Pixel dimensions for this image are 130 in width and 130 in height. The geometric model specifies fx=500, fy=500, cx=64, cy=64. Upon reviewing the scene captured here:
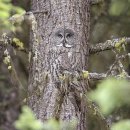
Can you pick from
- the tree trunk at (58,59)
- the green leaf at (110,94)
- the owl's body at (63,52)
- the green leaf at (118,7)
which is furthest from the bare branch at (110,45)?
the green leaf at (110,94)

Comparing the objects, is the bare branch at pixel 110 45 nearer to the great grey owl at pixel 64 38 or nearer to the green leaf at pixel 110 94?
the great grey owl at pixel 64 38

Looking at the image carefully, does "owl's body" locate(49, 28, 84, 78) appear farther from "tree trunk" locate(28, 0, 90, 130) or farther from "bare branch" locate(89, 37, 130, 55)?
"bare branch" locate(89, 37, 130, 55)

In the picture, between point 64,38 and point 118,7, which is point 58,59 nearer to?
point 64,38

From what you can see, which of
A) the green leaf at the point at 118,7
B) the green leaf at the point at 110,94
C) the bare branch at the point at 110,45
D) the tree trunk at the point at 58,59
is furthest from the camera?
the bare branch at the point at 110,45

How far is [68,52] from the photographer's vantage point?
4.90m

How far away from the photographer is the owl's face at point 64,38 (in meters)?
4.88

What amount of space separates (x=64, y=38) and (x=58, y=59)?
21cm

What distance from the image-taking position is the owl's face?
4.88 meters

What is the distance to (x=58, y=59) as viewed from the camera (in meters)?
4.88

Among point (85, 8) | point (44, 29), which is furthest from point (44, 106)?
point (85, 8)

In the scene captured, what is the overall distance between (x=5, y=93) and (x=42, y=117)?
638 centimetres

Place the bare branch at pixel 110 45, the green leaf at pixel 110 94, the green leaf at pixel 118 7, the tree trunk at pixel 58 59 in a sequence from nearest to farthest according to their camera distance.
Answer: the green leaf at pixel 110 94, the green leaf at pixel 118 7, the tree trunk at pixel 58 59, the bare branch at pixel 110 45

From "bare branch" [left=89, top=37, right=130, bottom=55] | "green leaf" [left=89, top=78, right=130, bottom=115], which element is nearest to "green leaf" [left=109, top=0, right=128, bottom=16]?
"bare branch" [left=89, top=37, right=130, bottom=55]

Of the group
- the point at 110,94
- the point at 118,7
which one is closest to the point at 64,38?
the point at 118,7
